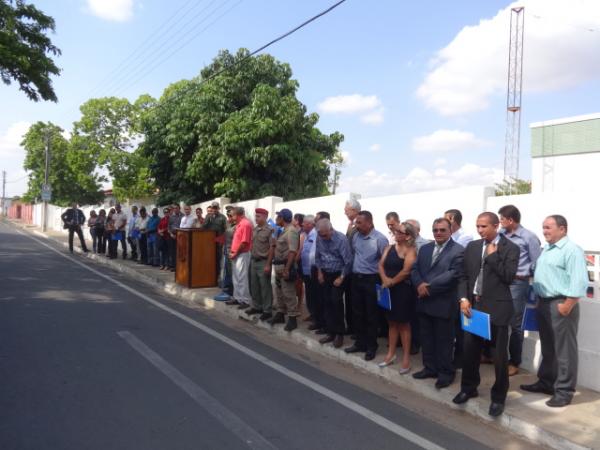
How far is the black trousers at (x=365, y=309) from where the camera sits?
643 cm

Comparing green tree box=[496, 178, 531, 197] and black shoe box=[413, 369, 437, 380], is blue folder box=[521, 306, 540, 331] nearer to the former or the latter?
black shoe box=[413, 369, 437, 380]

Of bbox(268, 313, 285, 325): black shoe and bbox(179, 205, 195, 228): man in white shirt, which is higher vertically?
bbox(179, 205, 195, 228): man in white shirt

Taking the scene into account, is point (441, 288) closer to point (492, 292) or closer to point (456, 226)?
point (492, 292)

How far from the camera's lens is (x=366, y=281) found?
6.47 m

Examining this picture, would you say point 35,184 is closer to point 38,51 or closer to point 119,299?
point 38,51

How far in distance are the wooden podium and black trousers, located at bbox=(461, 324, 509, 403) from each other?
296 inches

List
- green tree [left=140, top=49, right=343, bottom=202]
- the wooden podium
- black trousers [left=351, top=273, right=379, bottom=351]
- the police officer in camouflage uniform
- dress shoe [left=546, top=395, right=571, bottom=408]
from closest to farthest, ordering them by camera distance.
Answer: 1. dress shoe [left=546, top=395, right=571, bottom=408]
2. black trousers [left=351, top=273, right=379, bottom=351]
3. the police officer in camouflage uniform
4. the wooden podium
5. green tree [left=140, top=49, right=343, bottom=202]

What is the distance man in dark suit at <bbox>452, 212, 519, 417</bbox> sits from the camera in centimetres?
468

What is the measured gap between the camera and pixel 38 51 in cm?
1592

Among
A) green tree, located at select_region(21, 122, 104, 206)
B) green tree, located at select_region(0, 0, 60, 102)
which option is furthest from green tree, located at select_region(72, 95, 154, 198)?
green tree, located at select_region(0, 0, 60, 102)

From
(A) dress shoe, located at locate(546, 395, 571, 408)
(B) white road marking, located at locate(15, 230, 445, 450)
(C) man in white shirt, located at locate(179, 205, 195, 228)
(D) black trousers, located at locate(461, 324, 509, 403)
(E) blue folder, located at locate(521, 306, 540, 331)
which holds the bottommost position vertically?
(B) white road marking, located at locate(15, 230, 445, 450)

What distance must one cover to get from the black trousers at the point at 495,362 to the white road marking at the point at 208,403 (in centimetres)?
210

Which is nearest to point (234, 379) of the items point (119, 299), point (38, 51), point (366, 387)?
point (366, 387)

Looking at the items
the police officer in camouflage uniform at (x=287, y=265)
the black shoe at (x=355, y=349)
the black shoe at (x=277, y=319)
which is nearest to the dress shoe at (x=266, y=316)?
the black shoe at (x=277, y=319)
